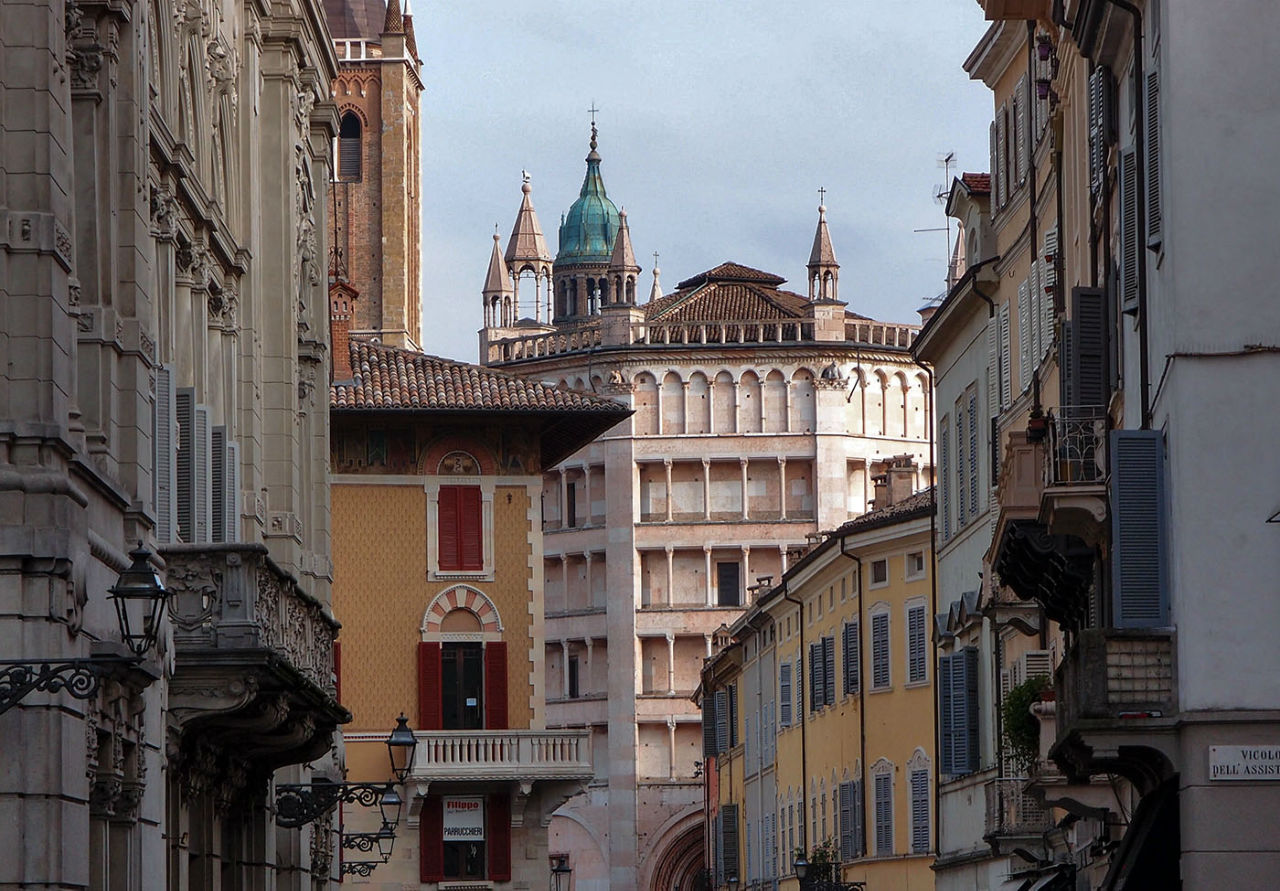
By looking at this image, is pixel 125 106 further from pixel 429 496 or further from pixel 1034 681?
pixel 429 496

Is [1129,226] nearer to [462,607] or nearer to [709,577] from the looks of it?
[462,607]

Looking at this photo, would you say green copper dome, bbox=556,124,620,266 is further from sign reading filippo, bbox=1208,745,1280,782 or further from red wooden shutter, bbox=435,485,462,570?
sign reading filippo, bbox=1208,745,1280,782

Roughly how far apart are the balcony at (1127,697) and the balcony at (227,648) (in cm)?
833

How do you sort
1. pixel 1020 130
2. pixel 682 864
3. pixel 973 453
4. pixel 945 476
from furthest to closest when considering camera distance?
pixel 682 864, pixel 945 476, pixel 973 453, pixel 1020 130

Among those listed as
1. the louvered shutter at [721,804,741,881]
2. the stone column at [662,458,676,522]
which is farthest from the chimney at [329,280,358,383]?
the stone column at [662,458,676,522]

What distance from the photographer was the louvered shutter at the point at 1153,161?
69.6 feet

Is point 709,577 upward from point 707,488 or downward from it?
downward

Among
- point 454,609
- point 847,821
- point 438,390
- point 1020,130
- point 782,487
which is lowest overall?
point 847,821

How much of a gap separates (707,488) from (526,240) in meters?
36.5

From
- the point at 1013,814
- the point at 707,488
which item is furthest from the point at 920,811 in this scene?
the point at 707,488

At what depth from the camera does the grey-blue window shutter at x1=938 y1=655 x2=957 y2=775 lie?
1719 inches

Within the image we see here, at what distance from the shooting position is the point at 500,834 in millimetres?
56438

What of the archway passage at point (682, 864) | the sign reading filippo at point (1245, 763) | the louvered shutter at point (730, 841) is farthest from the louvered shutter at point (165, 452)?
the archway passage at point (682, 864)

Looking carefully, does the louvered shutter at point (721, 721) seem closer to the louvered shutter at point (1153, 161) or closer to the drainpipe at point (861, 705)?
the drainpipe at point (861, 705)
